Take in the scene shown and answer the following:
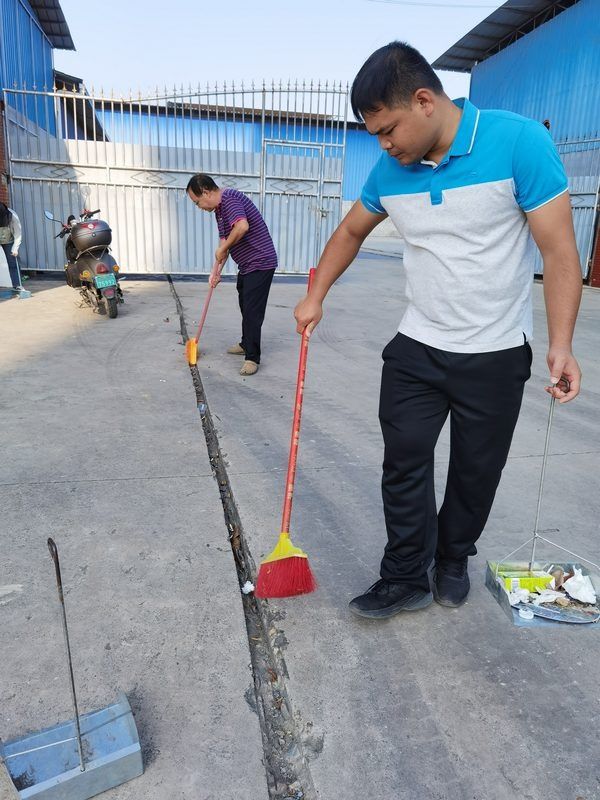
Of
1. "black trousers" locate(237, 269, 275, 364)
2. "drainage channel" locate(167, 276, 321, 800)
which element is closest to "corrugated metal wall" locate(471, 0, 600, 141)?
"black trousers" locate(237, 269, 275, 364)

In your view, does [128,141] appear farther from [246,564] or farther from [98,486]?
[246,564]

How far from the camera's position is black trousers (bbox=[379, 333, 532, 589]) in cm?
206

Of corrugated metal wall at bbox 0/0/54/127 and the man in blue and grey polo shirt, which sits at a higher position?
corrugated metal wall at bbox 0/0/54/127

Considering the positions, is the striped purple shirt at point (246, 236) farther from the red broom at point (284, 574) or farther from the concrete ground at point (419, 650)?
the red broom at point (284, 574)

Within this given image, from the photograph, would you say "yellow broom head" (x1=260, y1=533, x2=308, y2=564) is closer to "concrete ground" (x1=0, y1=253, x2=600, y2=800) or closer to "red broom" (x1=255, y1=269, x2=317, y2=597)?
"red broom" (x1=255, y1=269, x2=317, y2=597)

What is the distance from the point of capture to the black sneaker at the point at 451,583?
91.7 inches

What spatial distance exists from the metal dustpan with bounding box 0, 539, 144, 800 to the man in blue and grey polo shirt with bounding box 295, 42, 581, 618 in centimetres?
91

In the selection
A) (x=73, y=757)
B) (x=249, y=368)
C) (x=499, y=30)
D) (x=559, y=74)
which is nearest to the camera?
(x=73, y=757)

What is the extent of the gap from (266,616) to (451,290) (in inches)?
52.0

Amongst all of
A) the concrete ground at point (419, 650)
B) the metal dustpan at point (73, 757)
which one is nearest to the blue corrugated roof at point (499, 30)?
the concrete ground at point (419, 650)

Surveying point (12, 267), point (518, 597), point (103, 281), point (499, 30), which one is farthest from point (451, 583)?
point (499, 30)

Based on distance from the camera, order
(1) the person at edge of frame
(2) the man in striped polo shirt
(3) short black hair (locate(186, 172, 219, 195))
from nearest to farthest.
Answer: (3) short black hair (locate(186, 172, 219, 195)) < (2) the man in striped polo shirt < (1) the person at edge of frame

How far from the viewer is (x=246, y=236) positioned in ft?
17.8

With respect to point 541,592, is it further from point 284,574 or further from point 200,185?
point 200,185
